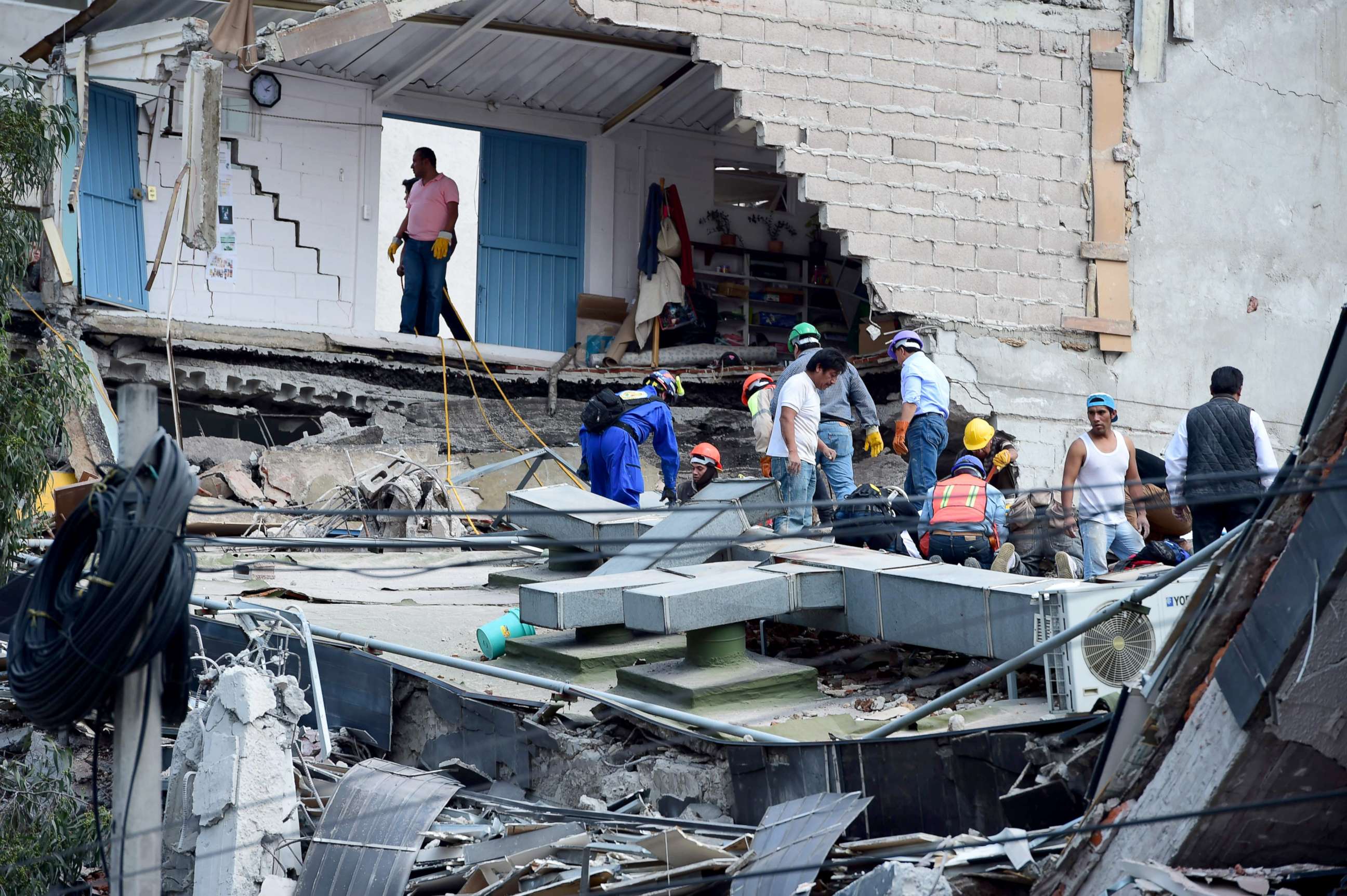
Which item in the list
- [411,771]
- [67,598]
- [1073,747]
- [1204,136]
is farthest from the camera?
[1204,136]

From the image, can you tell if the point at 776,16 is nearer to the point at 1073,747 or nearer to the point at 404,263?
the point at 404,263

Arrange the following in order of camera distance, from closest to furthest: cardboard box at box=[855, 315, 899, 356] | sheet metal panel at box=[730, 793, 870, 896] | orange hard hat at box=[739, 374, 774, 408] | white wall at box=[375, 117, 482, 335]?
1. sheet metal panel at box=[730, 793, 870, 896]
2. orange hard hat at box=[739, 374, 774, 408]
3. cardboard box at box=[855, 315, 899, 356]
4. white wall at box=[375, 117, 482, 335]

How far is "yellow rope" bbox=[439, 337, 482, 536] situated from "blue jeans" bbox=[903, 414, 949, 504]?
4.27 m

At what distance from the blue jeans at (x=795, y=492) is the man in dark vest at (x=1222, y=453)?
2.46 meters

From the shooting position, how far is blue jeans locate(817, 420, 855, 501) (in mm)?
10922

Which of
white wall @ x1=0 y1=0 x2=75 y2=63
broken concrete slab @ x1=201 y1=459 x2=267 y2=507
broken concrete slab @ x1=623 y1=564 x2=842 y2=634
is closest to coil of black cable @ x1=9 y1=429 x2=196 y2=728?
broken concrete slab @ x1=623 y1=564 x2=842 y2=634

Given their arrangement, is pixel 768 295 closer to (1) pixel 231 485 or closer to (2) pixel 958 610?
(1) pixel 231 485

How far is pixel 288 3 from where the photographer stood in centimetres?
1461

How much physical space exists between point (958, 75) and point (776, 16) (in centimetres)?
197

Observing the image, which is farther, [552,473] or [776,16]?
[552,473]

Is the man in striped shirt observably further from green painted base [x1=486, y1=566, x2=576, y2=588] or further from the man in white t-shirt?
green painted base [x1=486, y1=566, x2=576, y2=588]

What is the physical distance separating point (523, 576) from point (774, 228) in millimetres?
7888

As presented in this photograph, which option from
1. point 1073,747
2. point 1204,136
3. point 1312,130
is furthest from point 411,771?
point 1312,130

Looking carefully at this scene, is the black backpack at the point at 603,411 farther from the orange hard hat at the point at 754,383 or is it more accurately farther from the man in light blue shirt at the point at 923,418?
the man in light blue shirt at the point at 923,418
